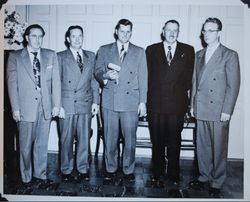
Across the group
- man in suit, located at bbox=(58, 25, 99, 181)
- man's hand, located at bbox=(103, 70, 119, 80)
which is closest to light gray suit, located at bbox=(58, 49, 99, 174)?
man in suit, located at bbox=(58, 25, 99, 181)

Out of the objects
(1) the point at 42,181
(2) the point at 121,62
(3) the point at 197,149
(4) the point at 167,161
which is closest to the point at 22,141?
(1) the point at 42,181

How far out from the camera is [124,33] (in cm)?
242

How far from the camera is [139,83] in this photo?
242cm

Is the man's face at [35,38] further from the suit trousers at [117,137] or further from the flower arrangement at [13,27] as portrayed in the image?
the suit trousers at [117,137]

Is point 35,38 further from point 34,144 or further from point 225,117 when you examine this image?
point 225,117

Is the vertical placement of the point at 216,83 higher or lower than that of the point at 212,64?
lower

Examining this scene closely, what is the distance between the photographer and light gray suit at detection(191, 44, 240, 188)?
7.76ft

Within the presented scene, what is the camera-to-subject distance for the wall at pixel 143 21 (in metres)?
2.38

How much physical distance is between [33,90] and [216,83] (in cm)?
139

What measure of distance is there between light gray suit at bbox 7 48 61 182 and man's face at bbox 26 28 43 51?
2.1 inches

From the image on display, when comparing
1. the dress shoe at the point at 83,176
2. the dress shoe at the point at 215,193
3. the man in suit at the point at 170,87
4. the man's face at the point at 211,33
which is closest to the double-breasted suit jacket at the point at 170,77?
the man in suit at the point at 170,87

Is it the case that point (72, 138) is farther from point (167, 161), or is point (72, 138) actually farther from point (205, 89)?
point (205, 89)

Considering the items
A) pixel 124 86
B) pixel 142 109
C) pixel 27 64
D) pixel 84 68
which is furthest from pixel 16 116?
pixel 142 109

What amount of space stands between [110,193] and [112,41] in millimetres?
1159
